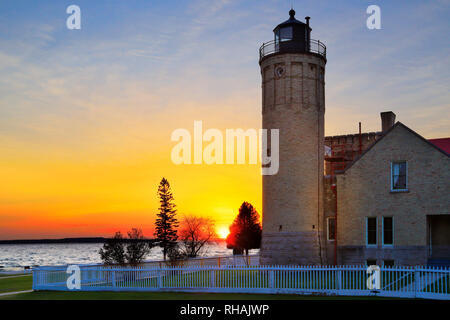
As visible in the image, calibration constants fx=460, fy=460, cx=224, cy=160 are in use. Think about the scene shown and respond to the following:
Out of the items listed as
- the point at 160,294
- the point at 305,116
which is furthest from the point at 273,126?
the point at 160,294

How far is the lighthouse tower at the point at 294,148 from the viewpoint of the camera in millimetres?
29203

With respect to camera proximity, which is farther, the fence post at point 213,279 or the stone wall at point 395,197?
the stone wall at point 395,197

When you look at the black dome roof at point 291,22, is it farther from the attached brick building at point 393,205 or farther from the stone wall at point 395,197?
the stone wall at point 395,197

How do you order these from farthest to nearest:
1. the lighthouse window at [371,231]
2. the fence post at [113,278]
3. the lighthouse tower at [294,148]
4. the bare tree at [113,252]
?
the bare tree at [113,252]
the lighthouse tower at [294,148]
the lighthouse window at [371,231]
the fence post at [113,278]

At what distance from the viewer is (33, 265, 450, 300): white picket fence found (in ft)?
60.4

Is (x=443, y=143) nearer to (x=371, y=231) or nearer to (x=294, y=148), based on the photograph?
(x=371, y=231)

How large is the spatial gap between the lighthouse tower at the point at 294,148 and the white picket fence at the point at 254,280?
22.6 feet

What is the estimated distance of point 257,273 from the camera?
20844 mm

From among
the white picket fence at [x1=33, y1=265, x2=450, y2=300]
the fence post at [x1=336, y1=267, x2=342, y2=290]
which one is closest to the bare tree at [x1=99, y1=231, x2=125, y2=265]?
the white picket fence at [x1=33, y1=265, x2=450, y2=300]

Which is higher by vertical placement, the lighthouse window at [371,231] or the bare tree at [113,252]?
the lighthouse window at [371,231]

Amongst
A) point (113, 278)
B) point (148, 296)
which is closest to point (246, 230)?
point (113, 278)

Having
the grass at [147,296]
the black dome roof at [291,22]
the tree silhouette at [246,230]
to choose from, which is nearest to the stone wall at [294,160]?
the black dome roof at [291,22]
